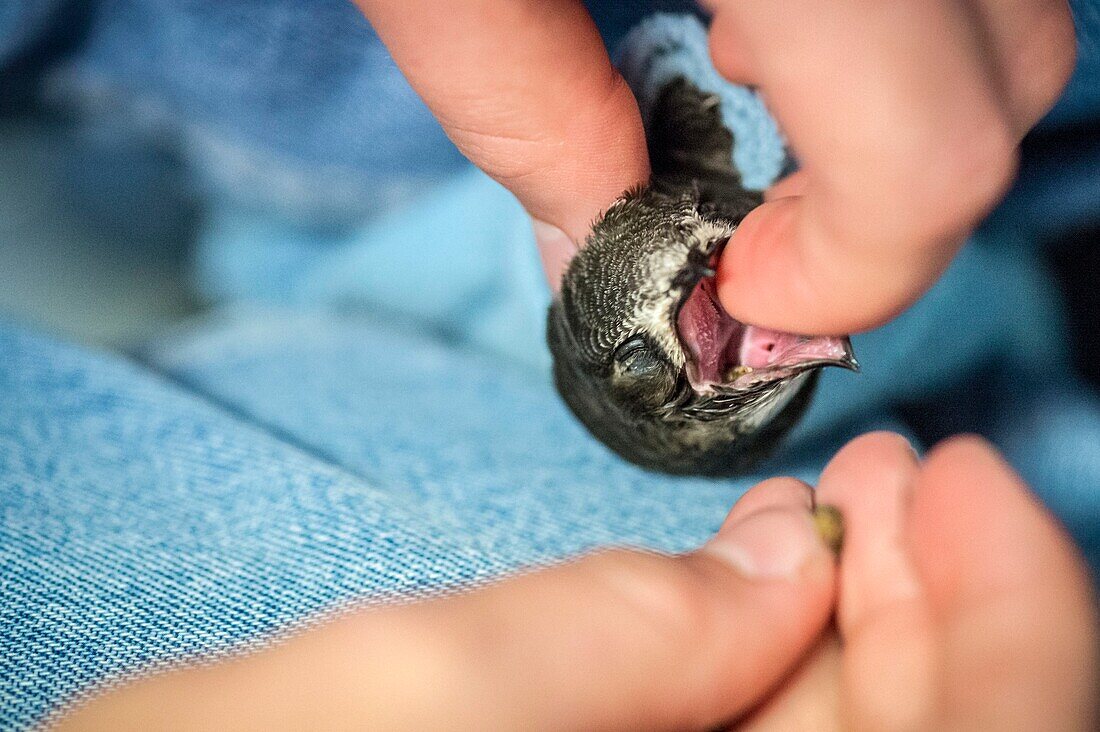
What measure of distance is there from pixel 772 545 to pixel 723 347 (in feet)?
0.85

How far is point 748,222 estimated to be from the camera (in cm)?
62

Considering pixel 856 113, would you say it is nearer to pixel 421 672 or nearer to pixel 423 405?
pixel 421 672

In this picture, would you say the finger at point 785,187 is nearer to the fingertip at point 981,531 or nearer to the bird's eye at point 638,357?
the bird's eye at point 638,357

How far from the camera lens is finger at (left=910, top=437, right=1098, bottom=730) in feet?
1.25

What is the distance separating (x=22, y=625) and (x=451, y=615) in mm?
402

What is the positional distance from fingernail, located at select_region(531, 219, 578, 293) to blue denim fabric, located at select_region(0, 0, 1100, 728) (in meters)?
0.18

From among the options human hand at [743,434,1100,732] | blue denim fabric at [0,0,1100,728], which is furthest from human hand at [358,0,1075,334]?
blue denim fabric at [0,0,1100,728]

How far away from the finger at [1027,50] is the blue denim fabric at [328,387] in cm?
29

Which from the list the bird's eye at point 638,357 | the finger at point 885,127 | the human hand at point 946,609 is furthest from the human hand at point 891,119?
the bird's eye at point 638,357

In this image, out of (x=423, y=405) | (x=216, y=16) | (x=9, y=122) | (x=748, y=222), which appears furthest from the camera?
(x=9, y=122)

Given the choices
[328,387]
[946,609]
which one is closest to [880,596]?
[946,609]

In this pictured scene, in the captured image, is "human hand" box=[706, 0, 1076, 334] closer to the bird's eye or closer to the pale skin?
the pale skin

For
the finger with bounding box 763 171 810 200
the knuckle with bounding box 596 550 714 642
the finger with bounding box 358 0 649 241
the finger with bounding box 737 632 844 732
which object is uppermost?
the finger with bounding box 358 0 649 241

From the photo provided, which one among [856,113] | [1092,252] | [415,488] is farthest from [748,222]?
[1092,252]
